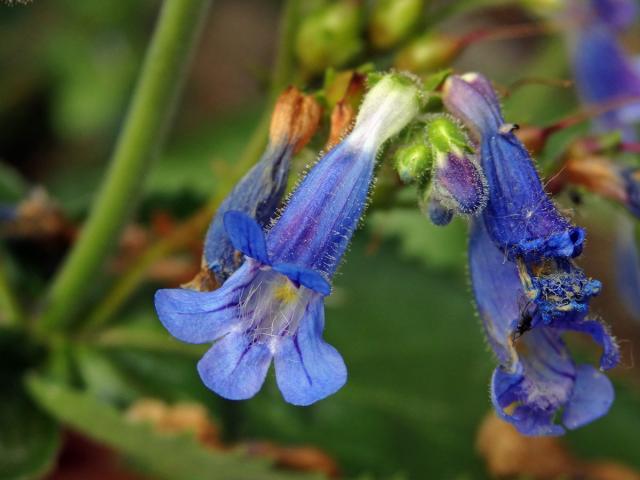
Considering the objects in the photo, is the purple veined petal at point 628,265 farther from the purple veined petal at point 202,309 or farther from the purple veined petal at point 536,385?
the purple veined petal at point 202,309

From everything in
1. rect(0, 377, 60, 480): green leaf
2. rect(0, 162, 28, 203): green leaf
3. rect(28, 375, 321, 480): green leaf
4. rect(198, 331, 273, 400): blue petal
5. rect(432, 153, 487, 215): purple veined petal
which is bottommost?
rect(0, 377, 60, 480): green leaf

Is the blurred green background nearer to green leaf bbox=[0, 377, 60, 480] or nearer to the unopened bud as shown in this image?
green leaf bbox=[0, 377, 60, 480]

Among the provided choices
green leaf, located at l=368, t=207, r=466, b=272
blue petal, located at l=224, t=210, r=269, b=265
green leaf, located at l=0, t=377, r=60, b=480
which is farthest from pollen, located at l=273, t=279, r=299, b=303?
green leaf, located at l=368, t=207, r=466, b=272

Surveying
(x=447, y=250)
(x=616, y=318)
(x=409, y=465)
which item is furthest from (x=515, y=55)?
(x=409, y=465)

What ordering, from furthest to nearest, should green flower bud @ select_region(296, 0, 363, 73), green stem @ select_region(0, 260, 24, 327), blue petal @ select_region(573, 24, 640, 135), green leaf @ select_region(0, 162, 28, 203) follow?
1. blue petal @ select_region(573, 24, 640, 135)
2. green leaf @ select_region(0, 162, 28, 203)
3. green stem @ select_region(0, 260, 24, 327)
4. green flower bud @ select_region(296, 0, 363, 73)

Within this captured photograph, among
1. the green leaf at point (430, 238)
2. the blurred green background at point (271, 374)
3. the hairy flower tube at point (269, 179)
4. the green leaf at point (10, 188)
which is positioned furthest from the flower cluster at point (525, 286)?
the green leaf at point (430, 238)

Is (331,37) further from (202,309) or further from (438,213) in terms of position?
(202,309)

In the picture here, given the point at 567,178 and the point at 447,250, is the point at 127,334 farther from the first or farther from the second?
the point at 447,250
